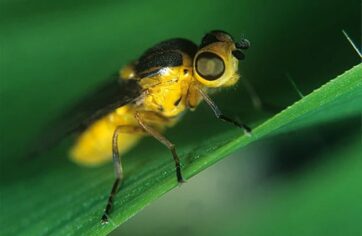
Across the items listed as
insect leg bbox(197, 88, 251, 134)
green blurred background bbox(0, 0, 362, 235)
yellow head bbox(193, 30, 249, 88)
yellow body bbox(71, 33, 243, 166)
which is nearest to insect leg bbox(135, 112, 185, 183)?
yellow body bbox(71, 33, 243, 166)

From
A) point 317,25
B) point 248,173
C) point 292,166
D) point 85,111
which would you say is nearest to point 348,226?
point 292,166

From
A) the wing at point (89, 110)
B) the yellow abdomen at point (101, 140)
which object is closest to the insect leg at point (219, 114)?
the wing at point (89, 110)

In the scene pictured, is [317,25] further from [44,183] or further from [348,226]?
[44,183]

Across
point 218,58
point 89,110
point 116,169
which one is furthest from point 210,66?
point 89,110

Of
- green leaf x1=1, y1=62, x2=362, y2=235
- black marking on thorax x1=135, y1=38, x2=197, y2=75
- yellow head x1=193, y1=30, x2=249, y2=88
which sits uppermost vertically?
black marking on thorax x1=135, y1=38, x2=197, y2=75

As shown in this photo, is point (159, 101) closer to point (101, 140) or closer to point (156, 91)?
point (156, 91)

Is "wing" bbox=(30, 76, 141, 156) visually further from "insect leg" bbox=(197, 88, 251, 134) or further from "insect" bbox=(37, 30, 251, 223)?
"insect leg" bbox=(197, 88, 251, 134)

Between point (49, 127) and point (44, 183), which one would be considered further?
point (49, 127)
